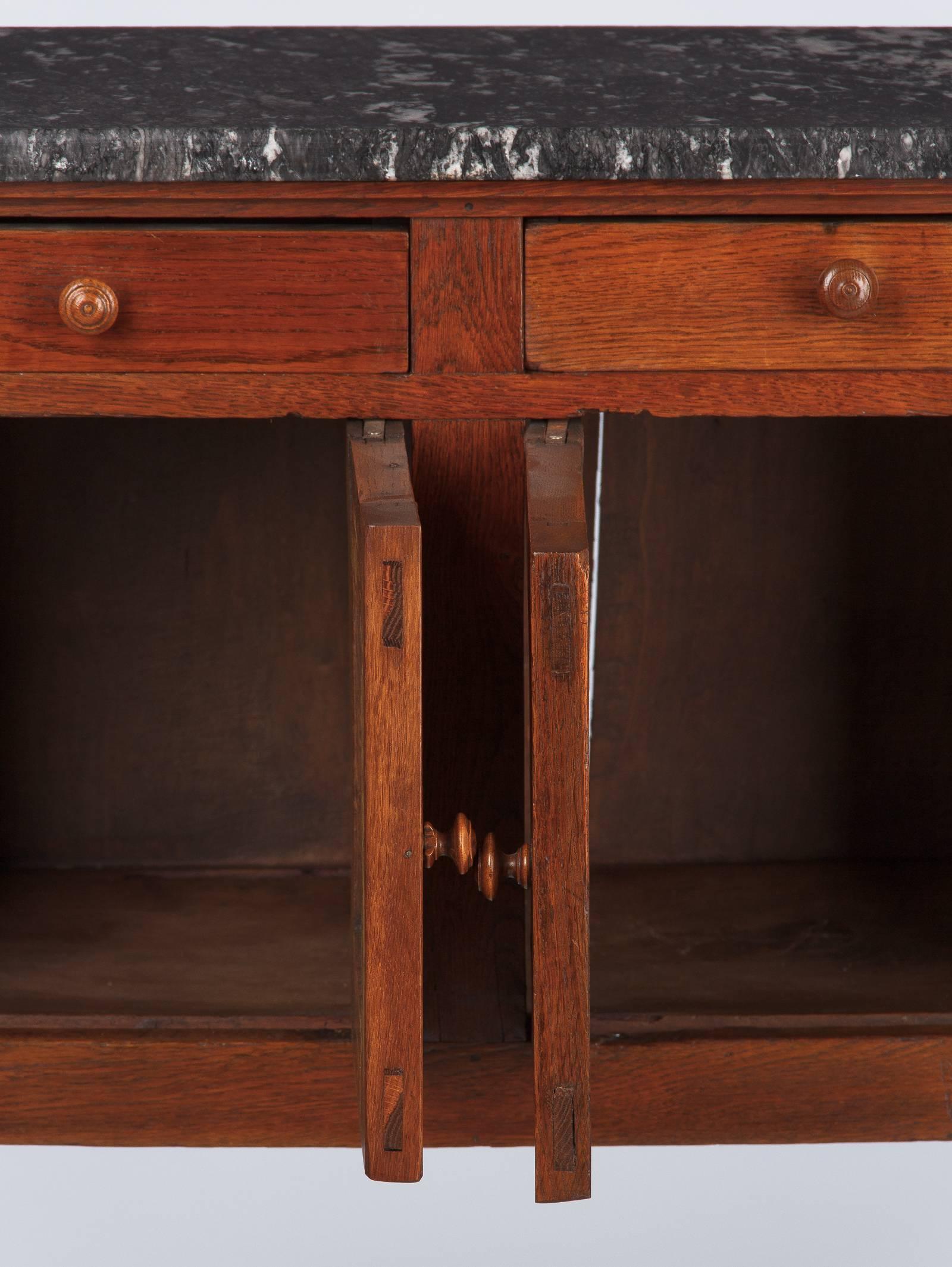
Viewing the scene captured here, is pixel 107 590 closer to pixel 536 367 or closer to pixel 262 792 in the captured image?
pixel 262 792

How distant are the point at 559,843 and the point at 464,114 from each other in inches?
18.8

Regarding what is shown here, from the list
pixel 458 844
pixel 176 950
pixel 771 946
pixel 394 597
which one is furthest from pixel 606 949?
pixel 394 597

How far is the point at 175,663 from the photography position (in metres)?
1.62

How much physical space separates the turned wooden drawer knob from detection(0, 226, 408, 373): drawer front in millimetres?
315

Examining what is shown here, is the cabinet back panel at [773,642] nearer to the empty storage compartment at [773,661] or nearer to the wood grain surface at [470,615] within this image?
the empty storage compartment at [773,661]

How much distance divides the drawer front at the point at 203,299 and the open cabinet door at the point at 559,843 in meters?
0.21

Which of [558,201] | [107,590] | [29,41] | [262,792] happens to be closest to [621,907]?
[262,792]

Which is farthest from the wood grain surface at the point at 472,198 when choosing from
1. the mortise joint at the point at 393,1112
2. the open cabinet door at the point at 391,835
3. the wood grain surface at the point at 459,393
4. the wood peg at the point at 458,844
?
the mortise joint at the point at 393,1112

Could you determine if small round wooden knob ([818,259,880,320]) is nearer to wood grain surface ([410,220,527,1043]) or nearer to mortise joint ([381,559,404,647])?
wood grain surface ([410,220,527,1043])

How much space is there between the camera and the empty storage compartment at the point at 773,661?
5.24 ft

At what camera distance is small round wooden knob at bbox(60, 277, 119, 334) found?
97cm

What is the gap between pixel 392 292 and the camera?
99 centimetres

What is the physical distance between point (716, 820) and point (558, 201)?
2.85 ft

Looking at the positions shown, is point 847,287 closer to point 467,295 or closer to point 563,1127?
point 467,295
